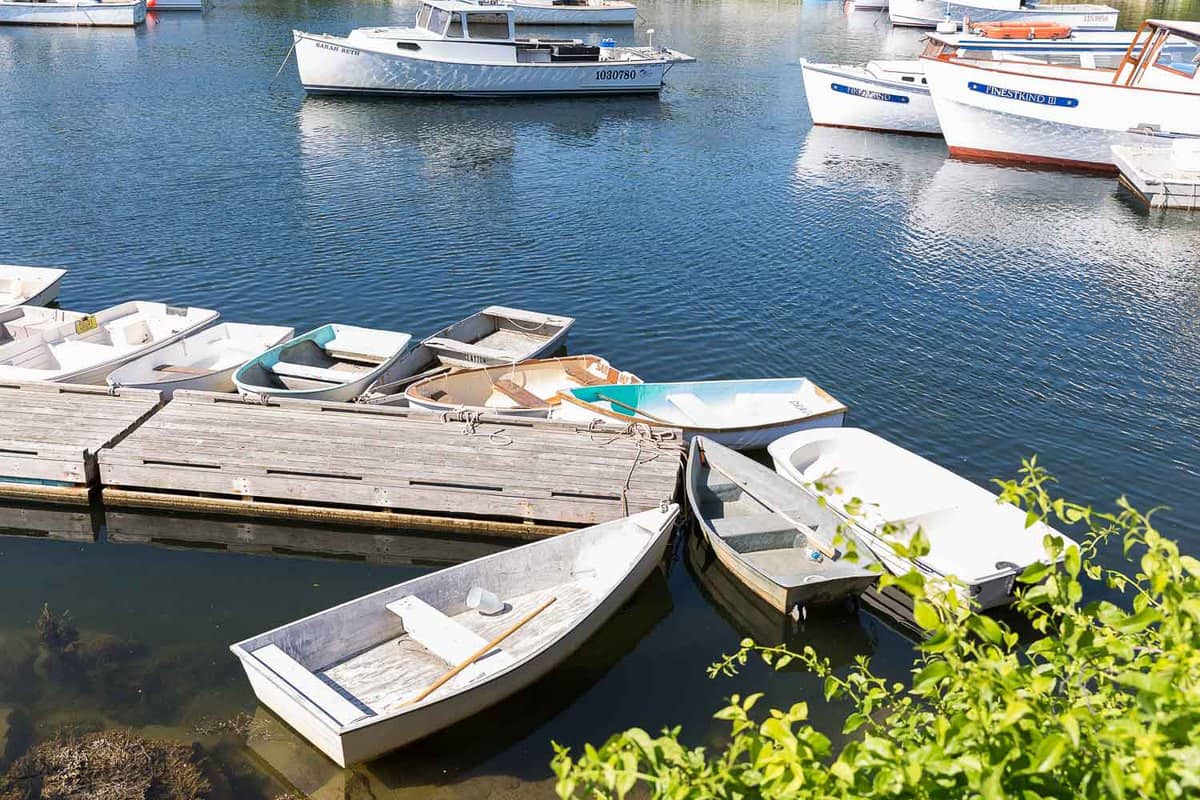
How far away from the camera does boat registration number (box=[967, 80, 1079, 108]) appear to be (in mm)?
45156

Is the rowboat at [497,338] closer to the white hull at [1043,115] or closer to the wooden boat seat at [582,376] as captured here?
the wooden boat seat at [582,376]

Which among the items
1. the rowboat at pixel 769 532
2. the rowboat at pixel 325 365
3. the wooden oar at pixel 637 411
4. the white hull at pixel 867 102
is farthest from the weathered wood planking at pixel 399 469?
the white hull at pixel 867 102

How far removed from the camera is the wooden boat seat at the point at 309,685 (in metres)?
13.4

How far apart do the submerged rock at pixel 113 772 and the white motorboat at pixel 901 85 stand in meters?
47.5

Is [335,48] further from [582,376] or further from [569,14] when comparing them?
[582,376]

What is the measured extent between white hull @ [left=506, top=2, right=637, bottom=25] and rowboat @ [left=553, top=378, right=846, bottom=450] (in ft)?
241

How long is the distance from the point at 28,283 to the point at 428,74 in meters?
33.5

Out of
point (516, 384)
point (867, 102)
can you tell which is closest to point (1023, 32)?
point (867, 102)

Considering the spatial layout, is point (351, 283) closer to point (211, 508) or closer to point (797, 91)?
point (211, 508)

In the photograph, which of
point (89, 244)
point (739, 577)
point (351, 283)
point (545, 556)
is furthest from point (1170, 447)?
point (89, 244)

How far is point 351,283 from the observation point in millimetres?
31125

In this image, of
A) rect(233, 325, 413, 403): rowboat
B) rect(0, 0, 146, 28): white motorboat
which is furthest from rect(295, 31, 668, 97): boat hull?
rect(233, 325, 413, 403): rowboat

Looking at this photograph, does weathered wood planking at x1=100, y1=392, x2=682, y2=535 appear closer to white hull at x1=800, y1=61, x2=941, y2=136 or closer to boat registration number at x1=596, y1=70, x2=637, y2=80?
white hull at x1=800, y1=61, x2=941, y2=136

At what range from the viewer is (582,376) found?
23.3m
